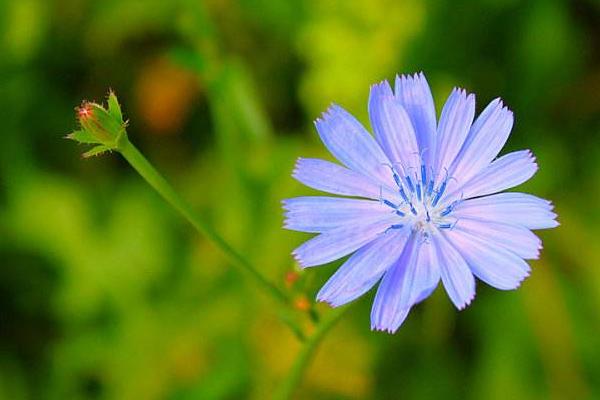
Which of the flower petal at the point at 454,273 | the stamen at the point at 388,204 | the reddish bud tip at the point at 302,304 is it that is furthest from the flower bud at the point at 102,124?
the flower petal at the point at 454,273

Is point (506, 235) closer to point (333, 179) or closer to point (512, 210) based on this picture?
point (512, 210)

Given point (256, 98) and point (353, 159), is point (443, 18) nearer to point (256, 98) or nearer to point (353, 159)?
point (256, 98)

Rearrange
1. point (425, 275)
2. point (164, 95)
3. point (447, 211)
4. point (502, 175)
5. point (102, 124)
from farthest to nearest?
point (164, 95), point (447, 211), point (502, 175), point (425, 275), point (102, 124)

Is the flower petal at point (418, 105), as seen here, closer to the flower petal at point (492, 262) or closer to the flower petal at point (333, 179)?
the flower petal at point (333, 179)

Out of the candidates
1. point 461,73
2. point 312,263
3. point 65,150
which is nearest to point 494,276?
point 312,263

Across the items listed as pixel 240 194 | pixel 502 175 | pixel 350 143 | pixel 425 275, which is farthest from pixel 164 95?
pixel 425 275

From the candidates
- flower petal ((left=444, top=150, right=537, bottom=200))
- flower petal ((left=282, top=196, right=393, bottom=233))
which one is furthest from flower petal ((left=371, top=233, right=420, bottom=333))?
flower petal ((left=444, top=150, right=537, bottom=200))
